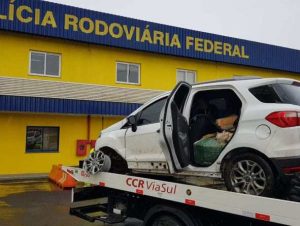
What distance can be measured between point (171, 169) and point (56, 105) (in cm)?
1037

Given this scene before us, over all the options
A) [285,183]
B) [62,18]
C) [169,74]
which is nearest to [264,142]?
[285,183]

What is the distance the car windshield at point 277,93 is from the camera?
5.04 meters

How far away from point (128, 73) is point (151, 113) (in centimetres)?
1150

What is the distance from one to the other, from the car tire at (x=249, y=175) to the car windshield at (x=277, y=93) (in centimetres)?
78

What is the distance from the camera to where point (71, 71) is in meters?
16.6

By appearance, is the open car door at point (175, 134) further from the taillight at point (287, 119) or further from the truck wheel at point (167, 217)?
the taillight at point (287, 119)

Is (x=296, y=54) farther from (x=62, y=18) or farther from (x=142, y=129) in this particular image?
(x=142, y=129)

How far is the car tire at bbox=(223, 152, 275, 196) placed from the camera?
4.68 m

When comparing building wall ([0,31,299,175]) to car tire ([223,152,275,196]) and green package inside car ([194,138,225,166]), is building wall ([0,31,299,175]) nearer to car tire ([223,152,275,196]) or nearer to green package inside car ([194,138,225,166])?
green package inside car ([194,138,225,166])

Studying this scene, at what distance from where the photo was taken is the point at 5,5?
1475cm

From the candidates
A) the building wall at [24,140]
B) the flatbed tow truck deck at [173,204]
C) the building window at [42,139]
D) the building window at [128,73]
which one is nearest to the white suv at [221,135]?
the flatbed tow truck deck at [173,204]

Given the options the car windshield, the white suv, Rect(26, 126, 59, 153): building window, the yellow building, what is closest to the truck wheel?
the white suv

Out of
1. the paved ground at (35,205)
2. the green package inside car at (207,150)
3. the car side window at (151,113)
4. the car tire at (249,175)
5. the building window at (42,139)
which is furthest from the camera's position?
the building window at (42,139)

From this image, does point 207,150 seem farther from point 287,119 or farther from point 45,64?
point 45,64
